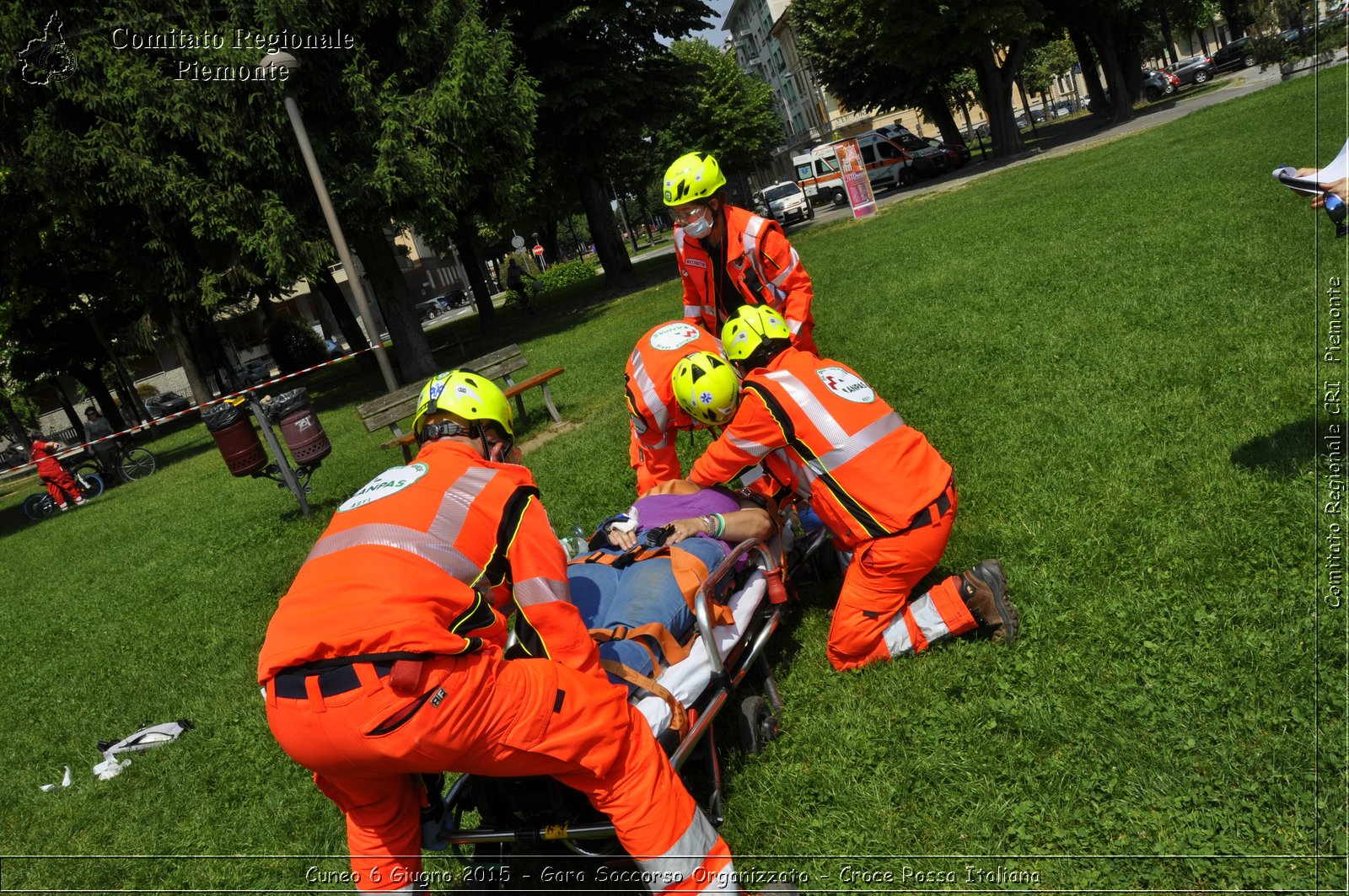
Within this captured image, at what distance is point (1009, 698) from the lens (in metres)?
3.80

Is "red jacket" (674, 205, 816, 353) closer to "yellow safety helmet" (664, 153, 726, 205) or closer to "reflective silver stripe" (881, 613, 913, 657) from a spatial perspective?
"yellow safety helmet" (664, 153, 726, 205)

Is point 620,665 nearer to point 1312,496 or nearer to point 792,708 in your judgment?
point 792,708

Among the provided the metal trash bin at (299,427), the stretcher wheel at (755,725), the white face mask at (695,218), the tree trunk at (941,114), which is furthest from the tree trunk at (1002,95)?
the stretcher wheel at (755,725)

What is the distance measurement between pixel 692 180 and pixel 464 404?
3.31m

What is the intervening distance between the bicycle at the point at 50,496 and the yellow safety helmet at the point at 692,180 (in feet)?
60.8

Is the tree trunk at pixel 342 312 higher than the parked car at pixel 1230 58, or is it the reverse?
the tree trunk at pixel 342 312

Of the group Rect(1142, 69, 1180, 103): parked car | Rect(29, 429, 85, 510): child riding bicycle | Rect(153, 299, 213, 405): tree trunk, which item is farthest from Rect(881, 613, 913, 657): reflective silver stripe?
Rect(1142, 69, 1180, 103): parked car

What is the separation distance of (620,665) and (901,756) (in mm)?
1259

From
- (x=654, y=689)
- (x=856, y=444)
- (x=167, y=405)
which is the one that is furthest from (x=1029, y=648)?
(x=167, y=405)

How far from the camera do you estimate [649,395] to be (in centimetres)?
580

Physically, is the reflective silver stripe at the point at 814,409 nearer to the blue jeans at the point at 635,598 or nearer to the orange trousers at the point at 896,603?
the orange trousers at the point at 896,603

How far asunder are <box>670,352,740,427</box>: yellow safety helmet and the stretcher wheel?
160 cm

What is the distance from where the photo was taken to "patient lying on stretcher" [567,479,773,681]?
362 centimetres

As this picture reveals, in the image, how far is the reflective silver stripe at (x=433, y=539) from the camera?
2.82 m
